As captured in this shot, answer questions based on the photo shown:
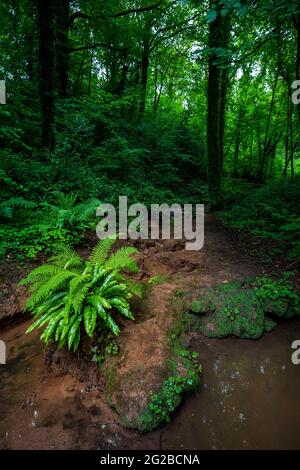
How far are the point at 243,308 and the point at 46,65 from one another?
802 cm

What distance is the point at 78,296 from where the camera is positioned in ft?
11.5

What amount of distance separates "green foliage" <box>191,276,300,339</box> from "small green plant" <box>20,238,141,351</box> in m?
1.18

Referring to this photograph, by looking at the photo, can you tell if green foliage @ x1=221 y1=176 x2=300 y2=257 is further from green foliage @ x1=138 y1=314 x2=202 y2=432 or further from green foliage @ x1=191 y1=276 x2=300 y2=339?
green foliage @ x1=138 y1=314 x2=202 y2=432

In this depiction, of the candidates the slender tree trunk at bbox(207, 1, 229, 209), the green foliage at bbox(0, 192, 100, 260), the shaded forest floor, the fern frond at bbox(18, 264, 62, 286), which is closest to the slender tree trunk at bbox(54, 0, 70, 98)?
the slender tree trunk at bbox(207, 1, 229, 209)

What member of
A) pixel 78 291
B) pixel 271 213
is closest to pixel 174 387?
pixel 78 291

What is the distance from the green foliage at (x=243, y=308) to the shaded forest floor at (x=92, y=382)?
19 cm

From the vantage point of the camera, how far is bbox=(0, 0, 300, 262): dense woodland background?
6.07m

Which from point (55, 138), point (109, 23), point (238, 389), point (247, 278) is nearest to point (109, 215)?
point (55, 138)

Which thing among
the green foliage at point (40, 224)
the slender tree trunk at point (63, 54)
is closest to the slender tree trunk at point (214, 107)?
the green foliage at point (40, 224)

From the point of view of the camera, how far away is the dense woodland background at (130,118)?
607cm

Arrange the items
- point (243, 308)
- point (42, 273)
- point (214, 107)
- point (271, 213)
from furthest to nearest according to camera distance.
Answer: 1. point (214, 107)
2. point (271, 213)
3. point (243, 308)
4. point (42, 273)

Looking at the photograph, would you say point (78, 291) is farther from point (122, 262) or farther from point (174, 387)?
point (174, 387)

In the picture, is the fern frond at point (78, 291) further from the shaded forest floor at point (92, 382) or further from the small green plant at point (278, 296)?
the small green plant at point (278, 296)

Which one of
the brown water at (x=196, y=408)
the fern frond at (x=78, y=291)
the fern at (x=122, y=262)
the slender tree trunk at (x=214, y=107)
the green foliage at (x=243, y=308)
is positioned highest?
the slender tree trunk at (x=214, y=107)
